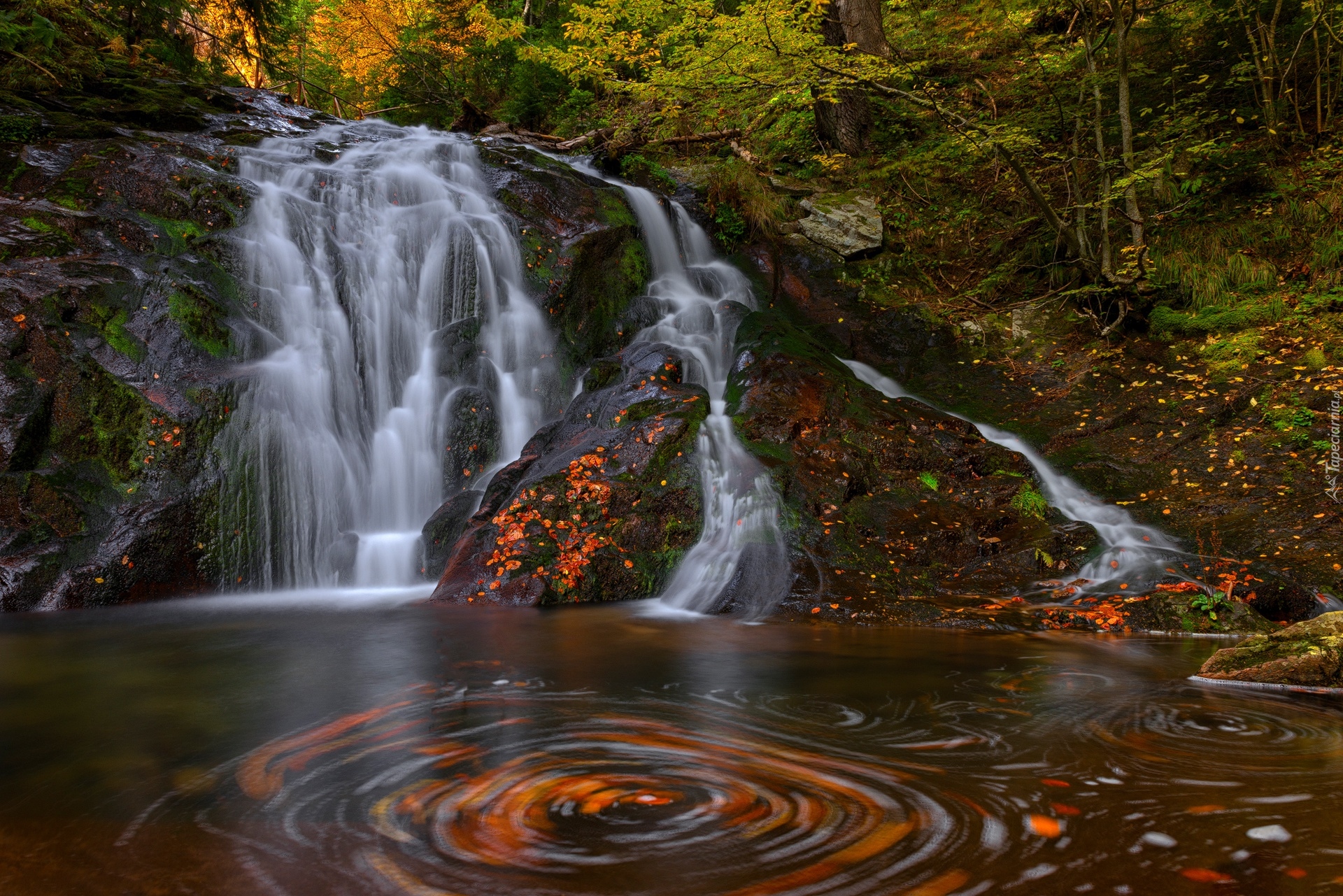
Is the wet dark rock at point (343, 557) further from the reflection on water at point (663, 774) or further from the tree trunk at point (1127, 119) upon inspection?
the tree trunk at point (1127, 119)

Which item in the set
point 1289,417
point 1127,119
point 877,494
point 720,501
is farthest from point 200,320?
point 1289,417

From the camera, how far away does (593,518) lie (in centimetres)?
738

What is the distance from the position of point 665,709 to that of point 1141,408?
7720 millimetres

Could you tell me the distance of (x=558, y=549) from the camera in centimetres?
723

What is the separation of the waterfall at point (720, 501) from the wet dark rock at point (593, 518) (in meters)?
0.18

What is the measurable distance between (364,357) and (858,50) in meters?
8.81

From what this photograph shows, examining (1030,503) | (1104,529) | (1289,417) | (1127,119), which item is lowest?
(1104,529)

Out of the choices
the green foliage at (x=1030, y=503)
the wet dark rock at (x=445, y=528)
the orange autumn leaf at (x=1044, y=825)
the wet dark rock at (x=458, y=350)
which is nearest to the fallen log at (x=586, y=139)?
the wet dark rock at (x=458, y=350)

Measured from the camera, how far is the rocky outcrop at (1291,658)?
389 centimetres

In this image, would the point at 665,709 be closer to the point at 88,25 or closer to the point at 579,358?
the point at 579,358

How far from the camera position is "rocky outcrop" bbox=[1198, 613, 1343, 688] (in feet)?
12.8

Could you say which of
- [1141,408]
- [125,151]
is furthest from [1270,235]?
[125,151]

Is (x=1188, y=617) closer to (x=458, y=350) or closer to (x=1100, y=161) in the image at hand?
(x=1100, y=161)

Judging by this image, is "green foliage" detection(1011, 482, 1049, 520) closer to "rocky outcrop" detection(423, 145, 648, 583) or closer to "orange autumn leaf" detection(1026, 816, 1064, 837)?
"orange autumn leaf" detection(1026, 816, 1064, 837)
